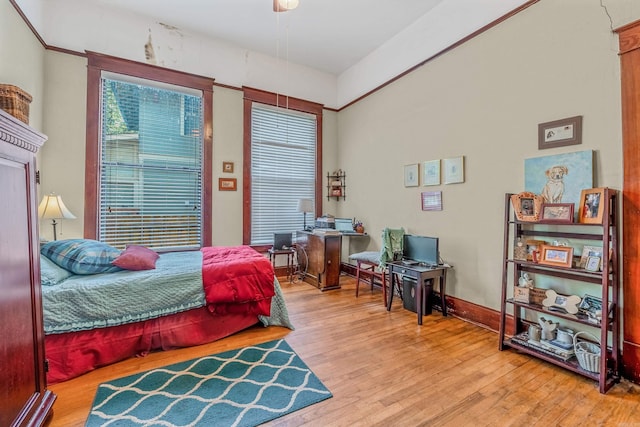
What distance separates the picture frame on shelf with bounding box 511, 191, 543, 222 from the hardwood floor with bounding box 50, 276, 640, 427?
3.65 feet

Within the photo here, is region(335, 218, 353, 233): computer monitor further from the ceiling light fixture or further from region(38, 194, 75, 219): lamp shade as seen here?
region(38, 194, 75, 219): lamp shade

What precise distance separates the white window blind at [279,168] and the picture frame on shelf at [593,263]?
3.76 m

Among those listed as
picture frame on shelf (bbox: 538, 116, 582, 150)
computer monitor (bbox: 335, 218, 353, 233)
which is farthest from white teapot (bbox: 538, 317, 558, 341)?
computer monitor (bbox: 335, 218, 353, 233)

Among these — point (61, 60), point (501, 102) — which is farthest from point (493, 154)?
point (61, 60)

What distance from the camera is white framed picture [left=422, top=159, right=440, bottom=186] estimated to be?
131 inches

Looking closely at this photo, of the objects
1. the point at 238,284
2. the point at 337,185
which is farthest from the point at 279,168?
the point at 238,284

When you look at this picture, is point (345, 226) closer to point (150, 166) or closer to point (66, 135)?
point (150, 166)

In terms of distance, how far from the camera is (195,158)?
13.5ft

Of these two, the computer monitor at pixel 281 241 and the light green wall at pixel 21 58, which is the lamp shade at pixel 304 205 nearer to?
the computer monitor at pixel 281 241

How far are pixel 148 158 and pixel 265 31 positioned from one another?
2.38m

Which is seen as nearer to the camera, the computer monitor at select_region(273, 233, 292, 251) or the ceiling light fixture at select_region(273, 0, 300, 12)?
the ceiling light fixture at select_region(273, 0, 300, 12)

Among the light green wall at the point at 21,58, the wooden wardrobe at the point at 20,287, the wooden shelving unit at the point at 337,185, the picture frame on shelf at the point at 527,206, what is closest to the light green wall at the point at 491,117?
the picture frame on shelf at the point at 527,206

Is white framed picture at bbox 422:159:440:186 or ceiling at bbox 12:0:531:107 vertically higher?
ceiling at bbox 12:0:531:107

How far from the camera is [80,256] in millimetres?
2242
